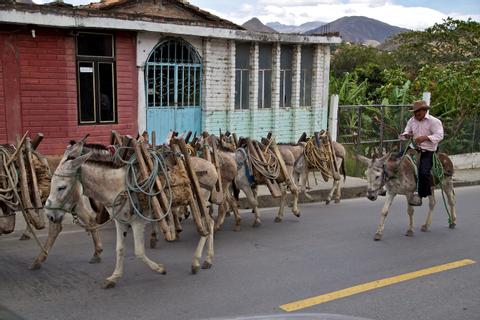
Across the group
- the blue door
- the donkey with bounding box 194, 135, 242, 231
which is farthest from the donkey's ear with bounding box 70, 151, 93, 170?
the blue door

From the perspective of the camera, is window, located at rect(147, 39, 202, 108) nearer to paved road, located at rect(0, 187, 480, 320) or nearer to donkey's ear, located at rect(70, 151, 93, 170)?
paved road, located at rect(0, 187, 480, 320)

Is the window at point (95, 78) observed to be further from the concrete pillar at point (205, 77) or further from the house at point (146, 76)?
the concrete pillar at point (205, 77)

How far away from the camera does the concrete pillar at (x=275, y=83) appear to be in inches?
562

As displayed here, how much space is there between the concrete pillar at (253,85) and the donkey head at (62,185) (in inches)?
343

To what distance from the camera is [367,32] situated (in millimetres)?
123312

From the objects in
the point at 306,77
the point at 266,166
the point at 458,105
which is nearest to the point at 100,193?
the point at 266,166

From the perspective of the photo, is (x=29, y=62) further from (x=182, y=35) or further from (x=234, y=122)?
(x=234, y=122)

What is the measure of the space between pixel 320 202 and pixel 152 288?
6400mm

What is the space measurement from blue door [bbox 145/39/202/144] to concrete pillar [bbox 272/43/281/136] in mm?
2292

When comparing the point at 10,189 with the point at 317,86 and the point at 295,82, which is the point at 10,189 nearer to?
the point at 295,82

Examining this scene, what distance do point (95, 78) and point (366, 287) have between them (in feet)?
25.7

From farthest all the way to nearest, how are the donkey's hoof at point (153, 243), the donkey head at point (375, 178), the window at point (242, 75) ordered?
1. the window at point (242, 75)
2. the donkey head at point (375, 178)
3. the donkey's hoof at point (153, 243)

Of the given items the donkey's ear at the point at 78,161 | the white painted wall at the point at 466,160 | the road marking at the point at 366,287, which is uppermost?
the donkey's ear at the point at 78,161

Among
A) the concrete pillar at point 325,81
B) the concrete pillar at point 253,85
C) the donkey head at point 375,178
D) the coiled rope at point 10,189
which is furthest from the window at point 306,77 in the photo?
the coiled rope at point 10,189
